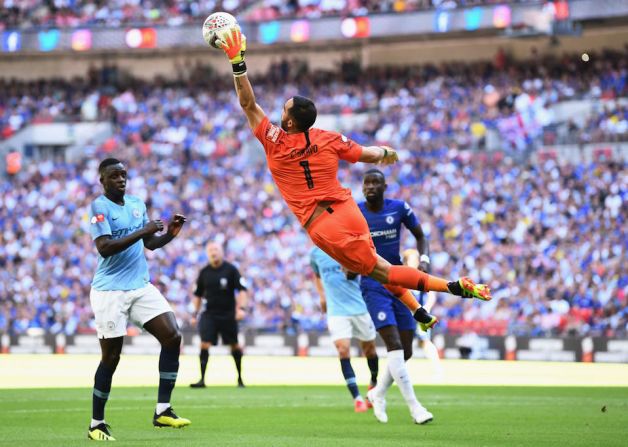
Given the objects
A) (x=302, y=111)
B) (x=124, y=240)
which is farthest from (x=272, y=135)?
(x=124, y=240)

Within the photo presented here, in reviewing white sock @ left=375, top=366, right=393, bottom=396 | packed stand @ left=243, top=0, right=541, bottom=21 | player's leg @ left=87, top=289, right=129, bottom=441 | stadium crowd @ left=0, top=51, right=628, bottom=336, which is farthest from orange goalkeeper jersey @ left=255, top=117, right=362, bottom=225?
packed stand @ left=243, top=0, right=541, bottom=21

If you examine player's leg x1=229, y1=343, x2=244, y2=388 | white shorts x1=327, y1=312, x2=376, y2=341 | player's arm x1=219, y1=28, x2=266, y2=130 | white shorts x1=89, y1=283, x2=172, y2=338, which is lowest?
player's leg x1=229, y1=343, x2=244, y2=388

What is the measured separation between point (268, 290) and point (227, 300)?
13250 mm

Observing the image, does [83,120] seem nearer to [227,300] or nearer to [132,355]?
[132,355]

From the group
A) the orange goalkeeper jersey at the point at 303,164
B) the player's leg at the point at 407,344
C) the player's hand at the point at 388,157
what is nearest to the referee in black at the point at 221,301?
the player's leg at the point at 407,344

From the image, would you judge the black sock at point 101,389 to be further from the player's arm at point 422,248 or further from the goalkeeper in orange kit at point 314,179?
the player's arm at point 422,248

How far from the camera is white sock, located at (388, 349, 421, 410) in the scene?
471 inches

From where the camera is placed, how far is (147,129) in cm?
4253

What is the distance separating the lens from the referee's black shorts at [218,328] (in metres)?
19.5

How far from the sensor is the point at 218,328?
64.2 feet

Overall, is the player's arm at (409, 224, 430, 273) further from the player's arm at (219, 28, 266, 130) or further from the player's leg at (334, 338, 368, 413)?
the player's arm at (219, 28, 266, 130)

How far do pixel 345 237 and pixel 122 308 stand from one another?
237 cm

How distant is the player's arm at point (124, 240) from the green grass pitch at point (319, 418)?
1.75 m

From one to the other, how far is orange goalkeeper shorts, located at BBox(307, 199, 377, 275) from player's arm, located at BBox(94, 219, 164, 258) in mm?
1447
